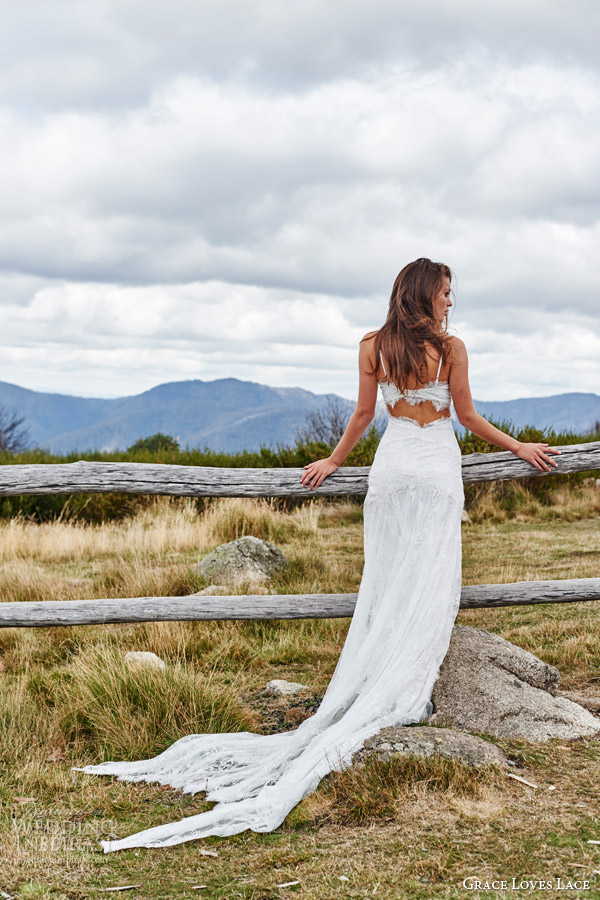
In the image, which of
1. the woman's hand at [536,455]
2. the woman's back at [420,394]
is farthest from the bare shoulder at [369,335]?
A: the woman's hand at [536,455]

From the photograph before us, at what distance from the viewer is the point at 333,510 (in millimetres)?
13867

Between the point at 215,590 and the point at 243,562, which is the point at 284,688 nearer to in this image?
the point at 215,590

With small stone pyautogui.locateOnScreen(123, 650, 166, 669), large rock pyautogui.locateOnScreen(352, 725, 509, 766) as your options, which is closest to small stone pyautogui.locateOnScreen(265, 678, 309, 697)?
small stone pyautogui.locateOnScreen(123, 650, 166, 669)

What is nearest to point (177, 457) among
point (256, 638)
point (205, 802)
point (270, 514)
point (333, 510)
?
point (333, 510)

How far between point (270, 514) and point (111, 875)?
28.6 feet

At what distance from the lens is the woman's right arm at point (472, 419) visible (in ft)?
13.7

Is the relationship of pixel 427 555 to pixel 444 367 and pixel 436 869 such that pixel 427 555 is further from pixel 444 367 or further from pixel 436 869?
pixel 436 869

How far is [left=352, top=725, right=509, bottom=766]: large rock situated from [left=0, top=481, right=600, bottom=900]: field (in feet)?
0.29

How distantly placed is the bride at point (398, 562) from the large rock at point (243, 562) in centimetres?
385

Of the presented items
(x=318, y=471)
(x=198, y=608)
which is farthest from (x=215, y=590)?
(x=318, y=471)

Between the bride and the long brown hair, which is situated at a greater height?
the long brown hair

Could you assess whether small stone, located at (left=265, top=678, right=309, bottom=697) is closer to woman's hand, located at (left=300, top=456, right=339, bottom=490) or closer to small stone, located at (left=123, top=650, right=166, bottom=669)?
small stone, located at (left=123, top=650, right=166, bottom=669)

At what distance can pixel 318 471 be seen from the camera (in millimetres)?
4648

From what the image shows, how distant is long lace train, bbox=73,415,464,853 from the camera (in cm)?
388
